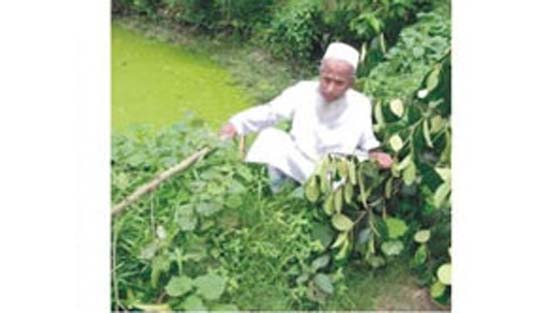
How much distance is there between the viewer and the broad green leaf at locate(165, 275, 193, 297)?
3.46 metres

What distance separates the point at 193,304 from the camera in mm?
Result: 3449

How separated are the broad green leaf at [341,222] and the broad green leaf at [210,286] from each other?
0.37 meters

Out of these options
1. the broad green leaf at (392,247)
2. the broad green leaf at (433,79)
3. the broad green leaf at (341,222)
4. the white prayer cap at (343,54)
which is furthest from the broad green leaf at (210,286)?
the broad green leaf at (433,79)

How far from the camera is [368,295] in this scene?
12.0 feet

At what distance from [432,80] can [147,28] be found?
1.01 m

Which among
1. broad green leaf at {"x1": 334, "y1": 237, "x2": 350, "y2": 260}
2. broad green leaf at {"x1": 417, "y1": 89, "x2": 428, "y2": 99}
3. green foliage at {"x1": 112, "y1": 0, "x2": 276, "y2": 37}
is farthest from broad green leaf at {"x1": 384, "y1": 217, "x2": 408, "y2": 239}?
green foliage at {"x1": 112, "y1": 0, "x2": 276, "y2": 37}

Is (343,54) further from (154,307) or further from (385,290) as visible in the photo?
(154,307)

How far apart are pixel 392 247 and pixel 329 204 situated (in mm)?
227

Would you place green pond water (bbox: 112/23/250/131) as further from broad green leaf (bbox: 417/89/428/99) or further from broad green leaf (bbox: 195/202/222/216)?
broad green leaf (bbox: 417/89/428/99)

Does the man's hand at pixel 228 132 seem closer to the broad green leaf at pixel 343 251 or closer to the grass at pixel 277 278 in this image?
the grass at pixel 277 278

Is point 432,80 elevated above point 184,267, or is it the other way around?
point 432,80

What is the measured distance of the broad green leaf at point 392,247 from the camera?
12.0ft

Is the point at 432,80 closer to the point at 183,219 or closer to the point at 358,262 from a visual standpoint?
the point at 358,262
